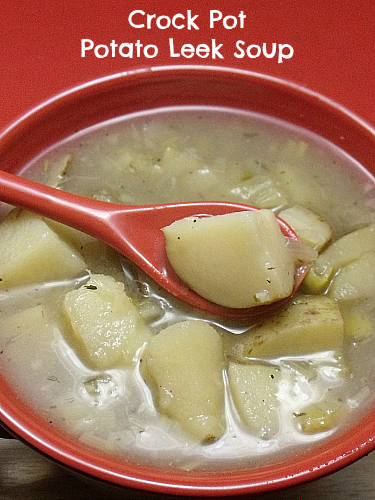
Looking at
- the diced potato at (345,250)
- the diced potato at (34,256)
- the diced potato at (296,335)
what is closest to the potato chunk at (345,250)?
the diced potato at (345,250)

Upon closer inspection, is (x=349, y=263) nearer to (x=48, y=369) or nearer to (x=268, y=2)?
(x=48, y=369)

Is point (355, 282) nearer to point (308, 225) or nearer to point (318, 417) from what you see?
point (308, 225)

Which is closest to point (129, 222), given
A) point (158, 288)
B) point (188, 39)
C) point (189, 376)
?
point (158, 288)

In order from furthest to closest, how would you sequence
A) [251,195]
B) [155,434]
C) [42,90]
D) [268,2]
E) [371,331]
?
[268,2] → [42,90] → [251,195] → [371,331] → [155,434]

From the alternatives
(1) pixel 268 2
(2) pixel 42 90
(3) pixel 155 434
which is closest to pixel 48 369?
(3) pixel 155 434

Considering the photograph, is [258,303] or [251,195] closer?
[258,303]

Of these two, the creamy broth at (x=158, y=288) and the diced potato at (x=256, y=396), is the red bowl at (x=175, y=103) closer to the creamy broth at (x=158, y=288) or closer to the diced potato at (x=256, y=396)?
the creamy broth at (x=158, y=288)

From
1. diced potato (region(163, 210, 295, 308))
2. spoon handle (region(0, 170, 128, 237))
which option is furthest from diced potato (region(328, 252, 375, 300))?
spoon handle (region(0, 170, 128, 237))
